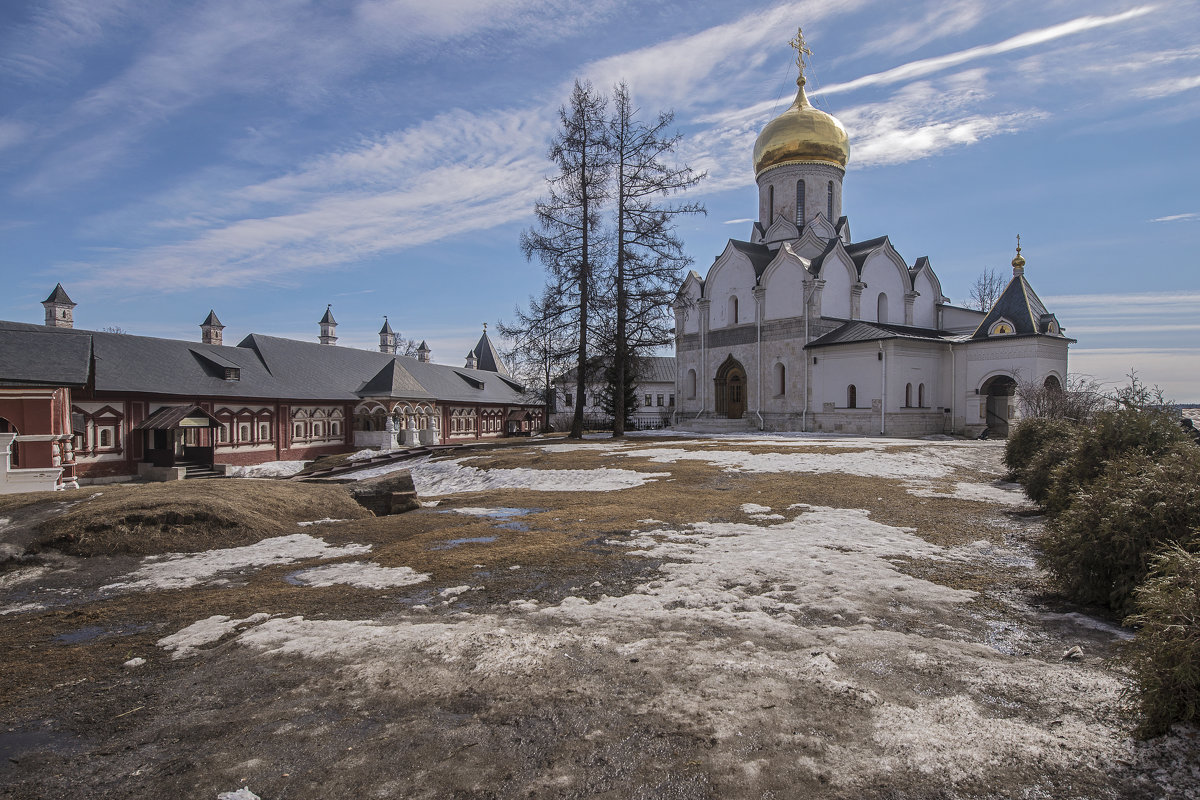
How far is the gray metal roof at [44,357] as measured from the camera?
17016 millimetres

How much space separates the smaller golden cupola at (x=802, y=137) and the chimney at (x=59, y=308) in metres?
36.3

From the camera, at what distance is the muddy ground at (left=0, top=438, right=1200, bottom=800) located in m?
2.65

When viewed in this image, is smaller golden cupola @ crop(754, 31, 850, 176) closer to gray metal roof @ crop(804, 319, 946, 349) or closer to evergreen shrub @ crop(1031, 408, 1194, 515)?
gray metal roof @ crop(804, 319, 946, 349)

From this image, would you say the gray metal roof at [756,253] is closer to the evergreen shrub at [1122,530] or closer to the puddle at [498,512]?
Answer: the puddle at [498,512]

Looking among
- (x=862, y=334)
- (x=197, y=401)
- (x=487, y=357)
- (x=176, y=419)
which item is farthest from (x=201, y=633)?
(x=487, y=357)

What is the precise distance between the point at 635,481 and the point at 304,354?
78.6ft

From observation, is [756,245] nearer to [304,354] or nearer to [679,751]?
[304,354]

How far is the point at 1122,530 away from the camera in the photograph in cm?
464

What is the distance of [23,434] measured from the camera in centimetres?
1577

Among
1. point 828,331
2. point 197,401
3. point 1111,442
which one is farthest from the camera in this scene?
point 828,331

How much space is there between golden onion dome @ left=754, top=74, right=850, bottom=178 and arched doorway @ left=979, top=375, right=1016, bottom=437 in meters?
15.2

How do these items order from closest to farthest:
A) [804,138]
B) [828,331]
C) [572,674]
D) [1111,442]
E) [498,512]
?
[572,674], [1111,442], [498,512], [828,331], [804,138]

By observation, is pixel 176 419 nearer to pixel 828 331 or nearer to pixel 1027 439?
pixel 1027 439

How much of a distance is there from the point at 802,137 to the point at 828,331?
458 inches
